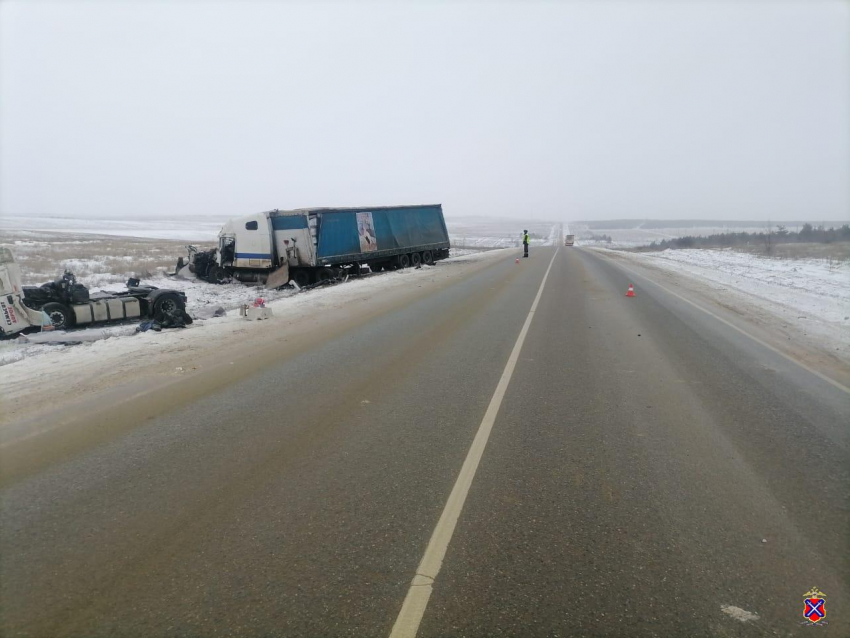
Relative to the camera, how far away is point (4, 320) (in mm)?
10352

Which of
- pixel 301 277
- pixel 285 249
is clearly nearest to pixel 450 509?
pixel 285 249

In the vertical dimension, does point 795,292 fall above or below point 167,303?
below

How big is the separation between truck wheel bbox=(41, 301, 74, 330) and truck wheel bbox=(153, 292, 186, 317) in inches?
65.5

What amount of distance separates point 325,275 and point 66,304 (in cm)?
1170

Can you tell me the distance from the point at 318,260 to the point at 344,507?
60.9 feet

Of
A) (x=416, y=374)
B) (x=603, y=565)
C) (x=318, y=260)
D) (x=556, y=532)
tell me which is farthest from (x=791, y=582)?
(x=318, y=260)

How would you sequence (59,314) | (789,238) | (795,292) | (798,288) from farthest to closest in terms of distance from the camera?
1. (789,238)
2. (798,288)
3. (795,292)
4. (59,314)

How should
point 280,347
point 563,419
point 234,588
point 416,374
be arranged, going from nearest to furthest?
point 234,588, point 563,419, point 416,374, point 280,347

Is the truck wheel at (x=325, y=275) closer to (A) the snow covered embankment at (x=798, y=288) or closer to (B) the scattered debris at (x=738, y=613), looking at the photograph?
(A) the snow covered embankment at (x=798, y=288)

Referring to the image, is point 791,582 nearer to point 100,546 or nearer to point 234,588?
point 234,588

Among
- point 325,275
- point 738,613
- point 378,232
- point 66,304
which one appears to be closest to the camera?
point 738,613

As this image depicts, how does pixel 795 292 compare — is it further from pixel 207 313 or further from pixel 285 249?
pixel 285 249

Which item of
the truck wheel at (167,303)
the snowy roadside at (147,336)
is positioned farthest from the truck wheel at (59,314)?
the truck wheel at (167,303)

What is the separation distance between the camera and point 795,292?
17469 mm
